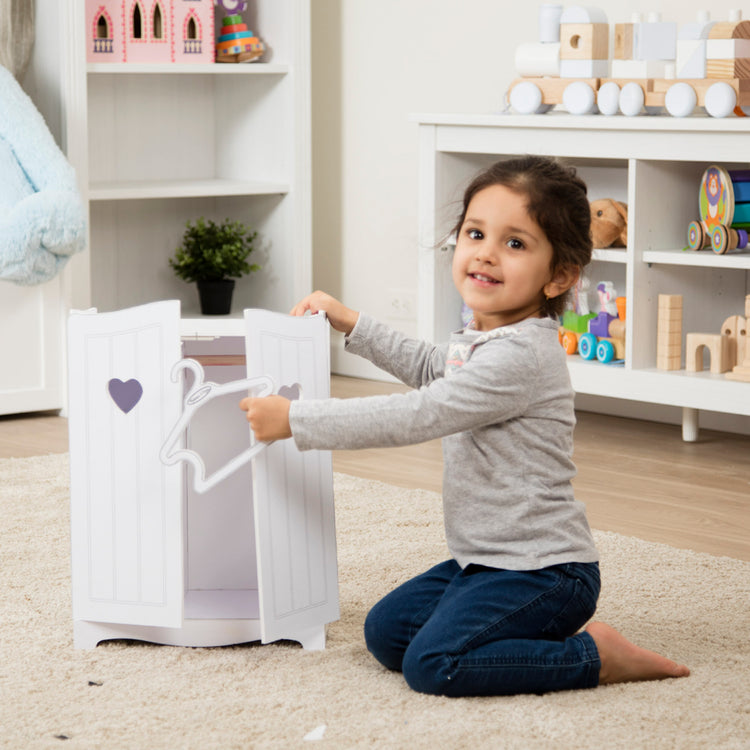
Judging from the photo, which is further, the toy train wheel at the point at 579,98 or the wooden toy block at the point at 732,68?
the toy train wheel at the point at 579,98

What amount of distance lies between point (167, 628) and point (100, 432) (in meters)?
0.25

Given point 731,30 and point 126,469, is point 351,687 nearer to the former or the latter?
point 126,469

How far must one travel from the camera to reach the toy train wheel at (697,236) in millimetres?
2479

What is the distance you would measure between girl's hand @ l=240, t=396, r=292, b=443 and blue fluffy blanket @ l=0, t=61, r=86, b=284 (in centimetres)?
139

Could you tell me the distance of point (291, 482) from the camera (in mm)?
1406

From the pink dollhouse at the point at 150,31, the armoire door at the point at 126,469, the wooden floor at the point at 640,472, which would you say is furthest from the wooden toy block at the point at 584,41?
the armoire door at the point at 126,469

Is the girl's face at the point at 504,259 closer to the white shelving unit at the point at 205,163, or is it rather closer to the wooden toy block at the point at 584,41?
the wooden toy block at the point at 584,41

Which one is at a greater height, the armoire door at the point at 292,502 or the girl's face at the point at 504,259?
the girl's face at the point at 504,259

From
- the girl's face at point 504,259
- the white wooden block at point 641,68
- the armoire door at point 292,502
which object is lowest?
the armoire door at point 292,502

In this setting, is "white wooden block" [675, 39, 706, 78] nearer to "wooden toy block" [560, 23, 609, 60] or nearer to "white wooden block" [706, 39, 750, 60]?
"white wooden block" [706, 39, 750, 60]

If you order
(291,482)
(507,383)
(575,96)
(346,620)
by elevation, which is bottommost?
(346,620)

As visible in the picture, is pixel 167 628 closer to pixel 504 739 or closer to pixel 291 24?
pixel 504 739

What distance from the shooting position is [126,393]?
1402mm

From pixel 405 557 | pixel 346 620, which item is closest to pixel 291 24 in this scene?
pixel 405 557
